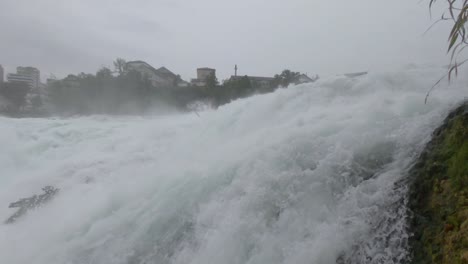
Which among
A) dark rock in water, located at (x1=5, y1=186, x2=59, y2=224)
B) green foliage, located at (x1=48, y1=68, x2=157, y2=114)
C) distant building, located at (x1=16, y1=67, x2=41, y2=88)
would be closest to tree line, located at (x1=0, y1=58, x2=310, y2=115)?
green foliage, located at (x1=48, y1=68, x2=157, y2=114)

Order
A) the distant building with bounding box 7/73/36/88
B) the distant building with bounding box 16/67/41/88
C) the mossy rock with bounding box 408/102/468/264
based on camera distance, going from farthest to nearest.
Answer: the distant building with bounding box 16/67/41/88
the distant building with bounding box 7/73/36/88
the mossy rock with bounding box 408/102/468/264

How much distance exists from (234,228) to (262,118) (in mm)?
2779

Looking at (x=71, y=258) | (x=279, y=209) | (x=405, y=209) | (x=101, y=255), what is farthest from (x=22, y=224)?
(x=405, y=209)

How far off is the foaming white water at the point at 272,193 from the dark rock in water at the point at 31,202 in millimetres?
192

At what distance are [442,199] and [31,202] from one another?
19.9ft

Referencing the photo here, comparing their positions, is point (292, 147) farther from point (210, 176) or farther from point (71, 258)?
point (71, 258)

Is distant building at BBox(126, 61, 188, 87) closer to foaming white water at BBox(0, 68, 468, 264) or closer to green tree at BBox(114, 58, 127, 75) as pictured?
green tree at BBox(114, 58, 127, 75)

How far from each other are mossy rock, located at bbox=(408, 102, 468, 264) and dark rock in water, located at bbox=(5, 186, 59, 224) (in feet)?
18.3

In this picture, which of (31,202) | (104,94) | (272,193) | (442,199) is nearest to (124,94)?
(104,94)

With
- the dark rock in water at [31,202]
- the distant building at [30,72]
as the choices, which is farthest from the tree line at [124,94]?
the distant building at [30,72]

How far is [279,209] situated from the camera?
9.15 ft

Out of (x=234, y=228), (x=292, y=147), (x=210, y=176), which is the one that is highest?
(x=292, y=147)

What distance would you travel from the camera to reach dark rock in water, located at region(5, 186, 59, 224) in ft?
16.1

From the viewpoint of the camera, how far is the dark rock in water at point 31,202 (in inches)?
193
